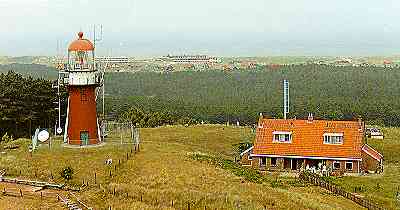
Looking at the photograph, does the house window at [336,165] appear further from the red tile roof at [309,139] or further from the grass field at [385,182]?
the grass field at [385,182]

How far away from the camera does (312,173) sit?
3972 cm

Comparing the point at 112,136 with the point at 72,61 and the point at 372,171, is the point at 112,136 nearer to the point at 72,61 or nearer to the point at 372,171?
the point at 72,61

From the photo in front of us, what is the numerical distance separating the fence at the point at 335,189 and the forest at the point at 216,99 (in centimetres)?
2853

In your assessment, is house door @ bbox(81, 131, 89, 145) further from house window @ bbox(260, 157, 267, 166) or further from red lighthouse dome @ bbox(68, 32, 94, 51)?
house window @ bbox(260, 157, 267, 166)

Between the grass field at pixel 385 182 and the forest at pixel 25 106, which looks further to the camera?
the forest at pixel 25 106

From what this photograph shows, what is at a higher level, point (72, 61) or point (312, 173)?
point (72, 61)

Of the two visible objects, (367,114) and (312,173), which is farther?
(367,114)

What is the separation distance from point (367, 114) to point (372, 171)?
61.0 metres

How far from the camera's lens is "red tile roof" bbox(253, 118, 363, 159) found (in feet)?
144

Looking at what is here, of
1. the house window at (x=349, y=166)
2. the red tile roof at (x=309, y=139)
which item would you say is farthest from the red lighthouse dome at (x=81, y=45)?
the house window at (x=349, y=166)

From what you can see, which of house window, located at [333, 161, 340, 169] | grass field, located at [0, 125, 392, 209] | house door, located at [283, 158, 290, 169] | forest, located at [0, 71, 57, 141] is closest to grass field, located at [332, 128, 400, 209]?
grass field, located at [0, 125, 392, 209]

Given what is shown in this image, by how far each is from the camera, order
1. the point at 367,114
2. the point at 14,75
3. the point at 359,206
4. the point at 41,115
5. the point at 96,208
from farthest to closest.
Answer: the point at 367,114
the point at 14,75
the point at 41,115
the point at 359,206
the point at 96,208

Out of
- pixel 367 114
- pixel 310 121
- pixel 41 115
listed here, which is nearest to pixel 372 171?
pixel 310 121

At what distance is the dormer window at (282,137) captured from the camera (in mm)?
45188
